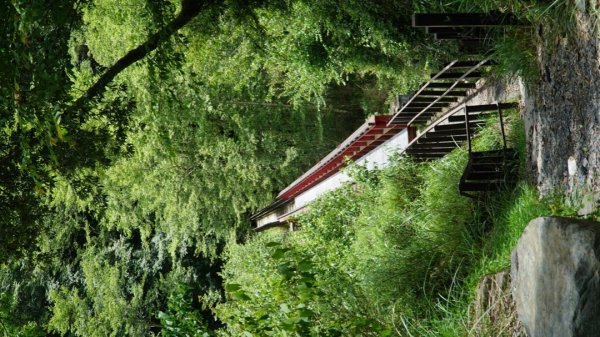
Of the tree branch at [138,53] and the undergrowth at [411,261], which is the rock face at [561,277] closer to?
the undergrowth at [411,261]

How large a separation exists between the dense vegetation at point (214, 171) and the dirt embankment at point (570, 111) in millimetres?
496

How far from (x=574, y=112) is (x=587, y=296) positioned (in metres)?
3.23

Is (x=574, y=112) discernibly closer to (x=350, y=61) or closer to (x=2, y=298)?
(x=2, y=298)

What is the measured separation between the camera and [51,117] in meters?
7.13

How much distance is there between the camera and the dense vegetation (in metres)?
8.28

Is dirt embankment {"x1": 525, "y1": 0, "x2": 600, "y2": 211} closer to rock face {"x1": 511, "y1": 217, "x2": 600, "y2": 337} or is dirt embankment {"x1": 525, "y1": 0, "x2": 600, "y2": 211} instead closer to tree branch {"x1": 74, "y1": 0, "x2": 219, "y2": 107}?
rock face {"x1": 511, "y1": 217, "x2": 600, "y2": 337}

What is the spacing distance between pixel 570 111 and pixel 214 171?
67.0 feet

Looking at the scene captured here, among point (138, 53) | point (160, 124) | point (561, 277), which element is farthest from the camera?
point (160, 124)

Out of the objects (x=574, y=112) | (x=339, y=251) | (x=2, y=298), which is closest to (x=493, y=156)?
(x=574, y=112)

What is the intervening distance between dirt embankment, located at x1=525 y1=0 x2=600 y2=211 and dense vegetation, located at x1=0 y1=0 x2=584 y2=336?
50 centimetres

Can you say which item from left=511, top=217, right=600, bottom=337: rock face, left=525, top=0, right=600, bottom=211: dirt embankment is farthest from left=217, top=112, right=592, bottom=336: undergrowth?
left=511, top=217, right=600, bottom=337: rock face

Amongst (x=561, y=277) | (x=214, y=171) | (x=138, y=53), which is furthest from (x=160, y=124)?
(x=561, y=277)

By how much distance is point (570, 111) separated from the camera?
816 centimetres

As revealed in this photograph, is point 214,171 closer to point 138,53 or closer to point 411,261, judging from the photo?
point 411,261
